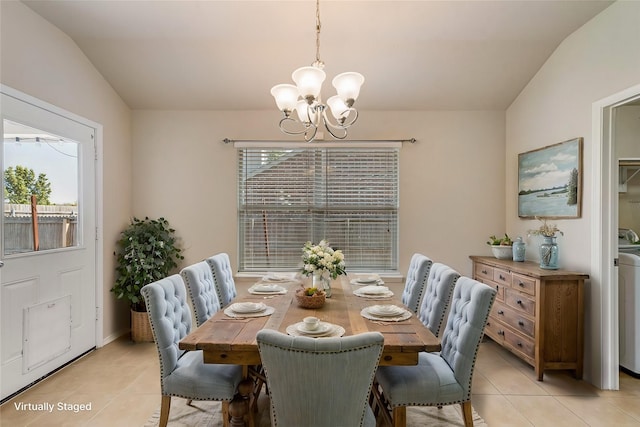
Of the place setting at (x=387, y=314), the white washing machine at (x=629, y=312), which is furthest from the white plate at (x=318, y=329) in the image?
the white washing machine at (x=629, y=312)

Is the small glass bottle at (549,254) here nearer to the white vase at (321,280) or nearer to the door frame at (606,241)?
the door frame at (606,241)

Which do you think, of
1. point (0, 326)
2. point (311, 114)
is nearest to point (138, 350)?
point (0, 326)

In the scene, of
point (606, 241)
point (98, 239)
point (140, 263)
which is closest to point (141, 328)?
point (140, 263)

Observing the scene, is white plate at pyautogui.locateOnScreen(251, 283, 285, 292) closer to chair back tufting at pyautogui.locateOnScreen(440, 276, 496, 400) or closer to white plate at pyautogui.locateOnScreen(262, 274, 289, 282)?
white plate at pyautogui.locateOnScreen(262, 274, 289, 282)

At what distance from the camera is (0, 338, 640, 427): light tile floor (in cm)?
221

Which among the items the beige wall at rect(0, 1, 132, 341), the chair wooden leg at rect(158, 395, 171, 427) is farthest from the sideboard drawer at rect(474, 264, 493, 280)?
the beige wall at rect(0, 1, 132, 341)

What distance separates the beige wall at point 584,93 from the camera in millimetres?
2432

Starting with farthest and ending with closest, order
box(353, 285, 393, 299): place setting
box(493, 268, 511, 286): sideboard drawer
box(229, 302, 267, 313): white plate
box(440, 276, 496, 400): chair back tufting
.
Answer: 1. box(493, 268, 511, 286): sideboard drawer
2. box(353, 285, 393, 299): place setting
3. box(229, 302, 267, 313): white plate
4. box(440, 276, 496, 400): chair back tufting

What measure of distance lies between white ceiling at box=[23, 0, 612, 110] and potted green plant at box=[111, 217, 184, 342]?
1406 mm

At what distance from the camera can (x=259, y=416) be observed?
2230 millimetres

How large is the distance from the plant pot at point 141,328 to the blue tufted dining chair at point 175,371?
1805 millimetres

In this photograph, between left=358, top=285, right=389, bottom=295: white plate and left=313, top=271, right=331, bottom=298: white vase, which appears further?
left=358, top=285, right=389, bottom=295: white plate

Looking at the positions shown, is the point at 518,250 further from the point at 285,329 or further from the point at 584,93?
the point at 285,329

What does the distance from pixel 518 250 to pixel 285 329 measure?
8.61 feet
